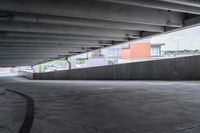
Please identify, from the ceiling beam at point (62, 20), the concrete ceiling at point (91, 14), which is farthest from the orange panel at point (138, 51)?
the ceiling beam at point (62, 20)

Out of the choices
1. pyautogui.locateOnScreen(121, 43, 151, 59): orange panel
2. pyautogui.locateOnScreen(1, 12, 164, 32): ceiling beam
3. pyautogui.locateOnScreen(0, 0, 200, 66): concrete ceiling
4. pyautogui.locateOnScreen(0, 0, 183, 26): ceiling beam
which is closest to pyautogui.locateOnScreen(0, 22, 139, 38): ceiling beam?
pyautogui.locateOnScreen(0, 0, 200, 66): concrete ceiling

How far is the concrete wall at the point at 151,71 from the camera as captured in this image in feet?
50.4

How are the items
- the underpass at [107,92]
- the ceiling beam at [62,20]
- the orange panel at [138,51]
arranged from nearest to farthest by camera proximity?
the underpass at [107,92] < the ceiling beam at [62,20] < the orange panel at [138,51]

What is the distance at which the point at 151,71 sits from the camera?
58.1ft

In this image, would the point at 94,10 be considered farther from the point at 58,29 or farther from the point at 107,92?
the point at 58,29

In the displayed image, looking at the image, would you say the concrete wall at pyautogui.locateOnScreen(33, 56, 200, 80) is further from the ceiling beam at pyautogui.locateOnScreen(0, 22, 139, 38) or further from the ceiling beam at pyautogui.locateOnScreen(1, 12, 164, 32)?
the ceiling beam at pyautogui.locateOnScreen(1, 12, 164, 32)

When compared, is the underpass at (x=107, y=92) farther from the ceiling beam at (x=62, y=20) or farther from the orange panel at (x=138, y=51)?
the orange panel at (x=138, y=51)

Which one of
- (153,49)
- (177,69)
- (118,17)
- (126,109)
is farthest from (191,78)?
(153,49)

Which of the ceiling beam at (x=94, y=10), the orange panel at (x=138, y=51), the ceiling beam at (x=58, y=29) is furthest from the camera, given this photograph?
the orange panel at (x=138, y=51)

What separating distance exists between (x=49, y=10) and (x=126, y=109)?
4.65 m

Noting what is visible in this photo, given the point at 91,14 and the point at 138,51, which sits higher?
the point at 138,51

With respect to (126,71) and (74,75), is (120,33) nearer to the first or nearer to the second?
(126,71)

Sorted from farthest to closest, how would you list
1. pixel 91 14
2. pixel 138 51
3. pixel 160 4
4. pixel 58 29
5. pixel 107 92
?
pixel 138 51
pixel 58 29
pixel 107 92
pixel 91 14
pixel 160 4

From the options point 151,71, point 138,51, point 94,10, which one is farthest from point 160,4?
point 138,51
